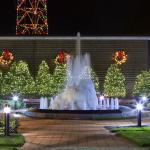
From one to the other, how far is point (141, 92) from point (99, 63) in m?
4.35

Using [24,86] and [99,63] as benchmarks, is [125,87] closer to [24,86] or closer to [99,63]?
[99,63]

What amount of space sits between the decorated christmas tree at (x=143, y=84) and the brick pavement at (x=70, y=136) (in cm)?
1596

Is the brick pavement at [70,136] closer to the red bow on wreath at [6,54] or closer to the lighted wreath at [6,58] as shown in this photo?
the lighted wreath at [6,58]

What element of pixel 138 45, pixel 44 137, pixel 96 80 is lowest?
pixel 44 137

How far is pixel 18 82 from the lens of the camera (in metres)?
38.7

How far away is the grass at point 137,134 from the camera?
49.5 feet

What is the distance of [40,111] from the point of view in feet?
86.7

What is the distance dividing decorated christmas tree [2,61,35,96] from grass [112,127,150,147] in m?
19.9

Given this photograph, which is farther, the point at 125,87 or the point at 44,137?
the point at 125,87

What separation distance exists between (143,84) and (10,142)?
2478 centimetres

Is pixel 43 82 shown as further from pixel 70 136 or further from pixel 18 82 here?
pixel 70 136

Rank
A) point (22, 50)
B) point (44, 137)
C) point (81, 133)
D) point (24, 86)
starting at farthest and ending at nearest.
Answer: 1. point (22, 50)
2. point (24, 86)
3. point (81, 133)
4. point (44, 137)

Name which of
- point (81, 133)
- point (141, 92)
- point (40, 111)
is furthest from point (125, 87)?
point (81, 133)

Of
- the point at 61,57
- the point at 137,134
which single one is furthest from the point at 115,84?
the point at 137,134
